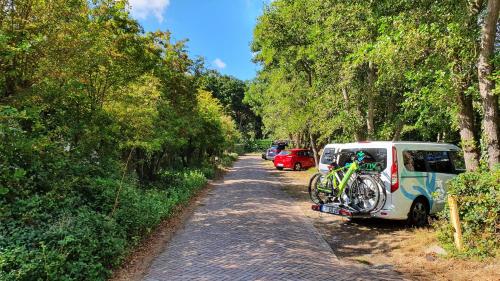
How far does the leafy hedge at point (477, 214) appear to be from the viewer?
6.75 metres

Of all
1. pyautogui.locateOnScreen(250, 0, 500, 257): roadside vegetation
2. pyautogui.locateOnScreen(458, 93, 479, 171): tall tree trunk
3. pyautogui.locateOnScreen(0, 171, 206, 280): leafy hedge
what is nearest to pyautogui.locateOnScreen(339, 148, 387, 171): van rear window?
pyautogui.locateOnScreen(250, 0, 500, 257): roadside vegetation

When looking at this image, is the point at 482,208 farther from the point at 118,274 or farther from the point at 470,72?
the point at 118,274

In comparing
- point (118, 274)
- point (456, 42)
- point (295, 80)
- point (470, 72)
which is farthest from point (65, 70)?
point (295, 80)

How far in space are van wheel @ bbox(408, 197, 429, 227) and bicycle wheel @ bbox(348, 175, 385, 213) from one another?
0.94m

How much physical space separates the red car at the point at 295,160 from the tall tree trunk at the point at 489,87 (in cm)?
2038

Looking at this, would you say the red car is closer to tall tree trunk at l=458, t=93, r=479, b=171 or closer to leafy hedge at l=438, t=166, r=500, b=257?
tall tree trunk at l=458, t=93, r=479, b=171

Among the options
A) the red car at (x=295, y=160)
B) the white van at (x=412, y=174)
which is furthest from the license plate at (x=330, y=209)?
the red car at (x=295, y=160)

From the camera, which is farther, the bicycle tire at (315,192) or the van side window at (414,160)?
the bicycle tire at (315,192)

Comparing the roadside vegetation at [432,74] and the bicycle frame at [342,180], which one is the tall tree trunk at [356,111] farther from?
the bicycle frame at [342,180]

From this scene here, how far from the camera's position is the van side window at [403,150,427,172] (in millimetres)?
9039

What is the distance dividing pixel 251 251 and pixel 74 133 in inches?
201

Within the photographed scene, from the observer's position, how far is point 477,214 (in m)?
7.09

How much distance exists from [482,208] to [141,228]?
661 cm

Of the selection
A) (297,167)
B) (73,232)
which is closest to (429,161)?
(73,232)
